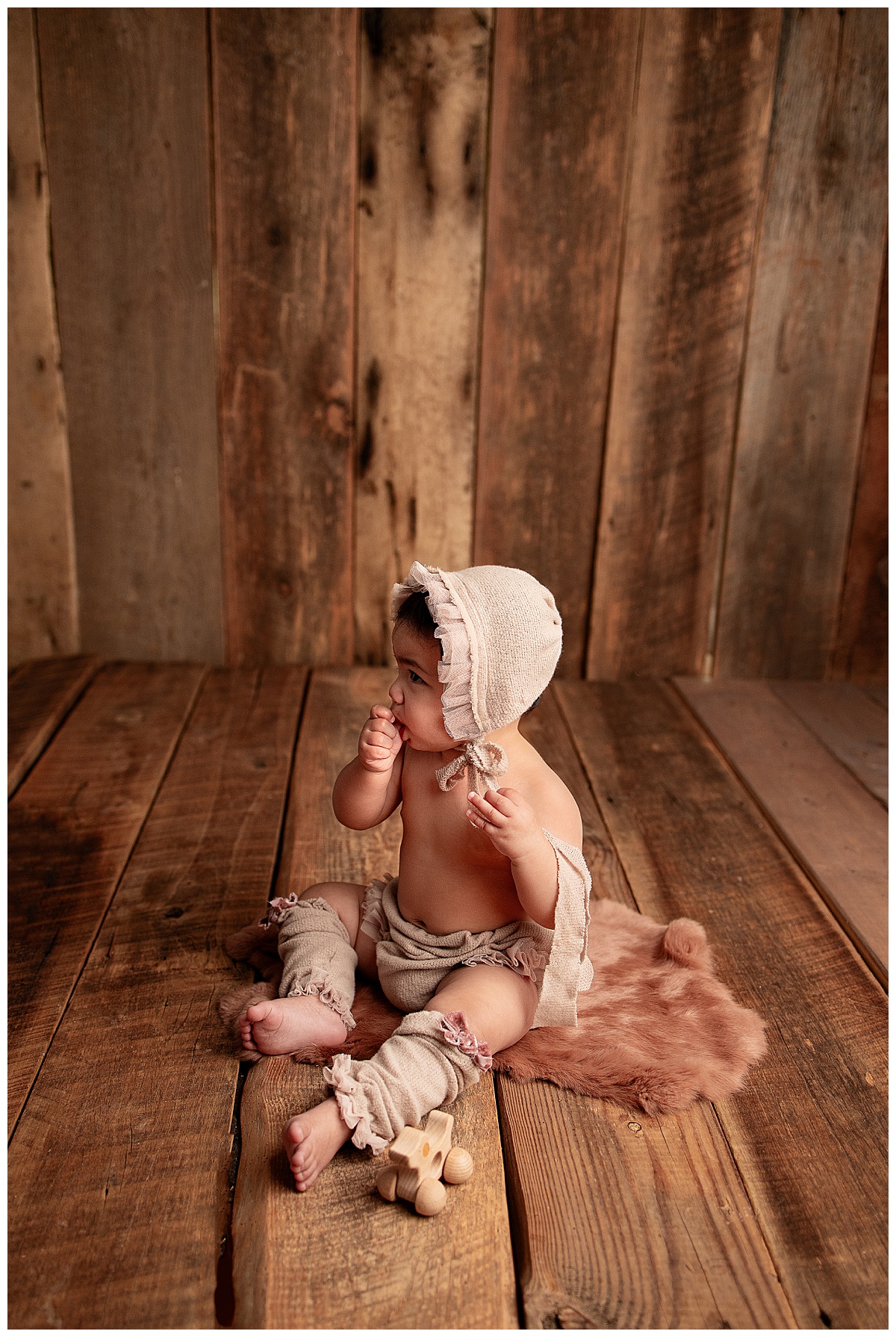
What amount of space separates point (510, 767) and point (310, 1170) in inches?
20.8

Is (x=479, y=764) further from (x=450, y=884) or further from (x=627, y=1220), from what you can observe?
(x=627, y=1220)

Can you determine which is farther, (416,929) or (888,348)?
(888,348)

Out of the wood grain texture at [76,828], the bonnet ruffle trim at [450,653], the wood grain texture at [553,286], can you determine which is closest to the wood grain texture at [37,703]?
the wood grain texture at [76,828]

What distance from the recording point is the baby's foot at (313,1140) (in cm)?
116

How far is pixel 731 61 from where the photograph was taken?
242 cm

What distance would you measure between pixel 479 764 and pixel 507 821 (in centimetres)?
12

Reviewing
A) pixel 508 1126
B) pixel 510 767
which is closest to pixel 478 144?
pixel 510 767

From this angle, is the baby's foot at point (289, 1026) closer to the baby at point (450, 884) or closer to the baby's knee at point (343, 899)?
the baby at point (450, 884)

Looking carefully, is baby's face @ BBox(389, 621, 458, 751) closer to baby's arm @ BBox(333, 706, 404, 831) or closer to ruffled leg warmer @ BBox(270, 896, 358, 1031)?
baby's arm @ BBox(333, 706, 404, 831)

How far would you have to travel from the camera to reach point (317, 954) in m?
1.47

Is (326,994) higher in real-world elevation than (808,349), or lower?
lower

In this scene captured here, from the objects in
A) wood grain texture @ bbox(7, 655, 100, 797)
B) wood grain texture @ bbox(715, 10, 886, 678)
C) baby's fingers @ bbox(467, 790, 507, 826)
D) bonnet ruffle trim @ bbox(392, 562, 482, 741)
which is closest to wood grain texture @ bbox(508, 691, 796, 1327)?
baby's fingers @ bbox(467, 790, 507, 826)

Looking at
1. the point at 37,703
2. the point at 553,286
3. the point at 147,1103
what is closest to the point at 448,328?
the point at 553,286

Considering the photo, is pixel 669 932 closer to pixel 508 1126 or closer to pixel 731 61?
pixel 508 1126
